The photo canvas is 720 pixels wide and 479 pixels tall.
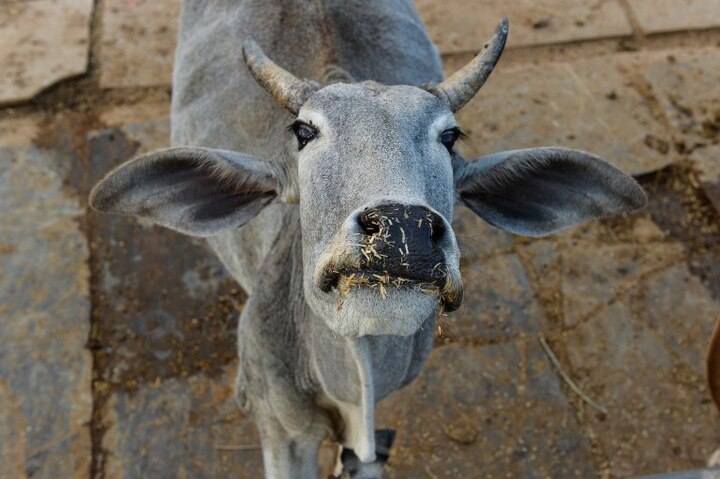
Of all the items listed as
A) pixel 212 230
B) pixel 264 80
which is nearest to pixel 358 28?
pixel 264 80

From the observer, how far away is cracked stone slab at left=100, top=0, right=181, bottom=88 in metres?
4.55

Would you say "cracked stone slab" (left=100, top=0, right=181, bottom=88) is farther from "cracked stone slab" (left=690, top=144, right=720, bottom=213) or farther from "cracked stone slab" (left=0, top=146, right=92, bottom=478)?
"cracked stone slab" (left=690, top=144, right=720, bottom=213)

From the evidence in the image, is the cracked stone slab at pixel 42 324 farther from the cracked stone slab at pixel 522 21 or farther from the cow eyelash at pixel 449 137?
the cracked stone slab at pixel 522 21

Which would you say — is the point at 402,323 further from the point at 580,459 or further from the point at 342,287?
the point at 580,459

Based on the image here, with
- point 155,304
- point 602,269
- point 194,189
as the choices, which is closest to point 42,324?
point 155,304

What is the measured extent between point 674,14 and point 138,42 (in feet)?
12.3

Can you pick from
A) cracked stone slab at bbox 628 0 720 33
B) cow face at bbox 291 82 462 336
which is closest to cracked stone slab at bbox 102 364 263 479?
cow face at bbox 291 82 462 336

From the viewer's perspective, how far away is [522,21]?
5.00m

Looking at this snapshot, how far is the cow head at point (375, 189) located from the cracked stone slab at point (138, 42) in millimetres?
2677

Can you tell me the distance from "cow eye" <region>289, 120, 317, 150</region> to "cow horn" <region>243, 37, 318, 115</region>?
9cm

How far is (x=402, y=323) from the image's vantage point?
153cm

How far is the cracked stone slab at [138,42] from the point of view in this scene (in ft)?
14.9

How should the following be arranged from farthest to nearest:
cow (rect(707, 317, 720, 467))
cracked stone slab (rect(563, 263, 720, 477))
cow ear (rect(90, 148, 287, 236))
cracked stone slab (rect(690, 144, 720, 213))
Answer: cracked stone slab (rect(690, 144, 720, 213))
cracked stone slab (rect(563, 263, 720, 477))
cow (rect(707, 317, 720, 467))
cow ear (rect(90, 148, 287, 236))

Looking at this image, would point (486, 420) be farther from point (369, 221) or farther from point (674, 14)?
point (674, 14)
